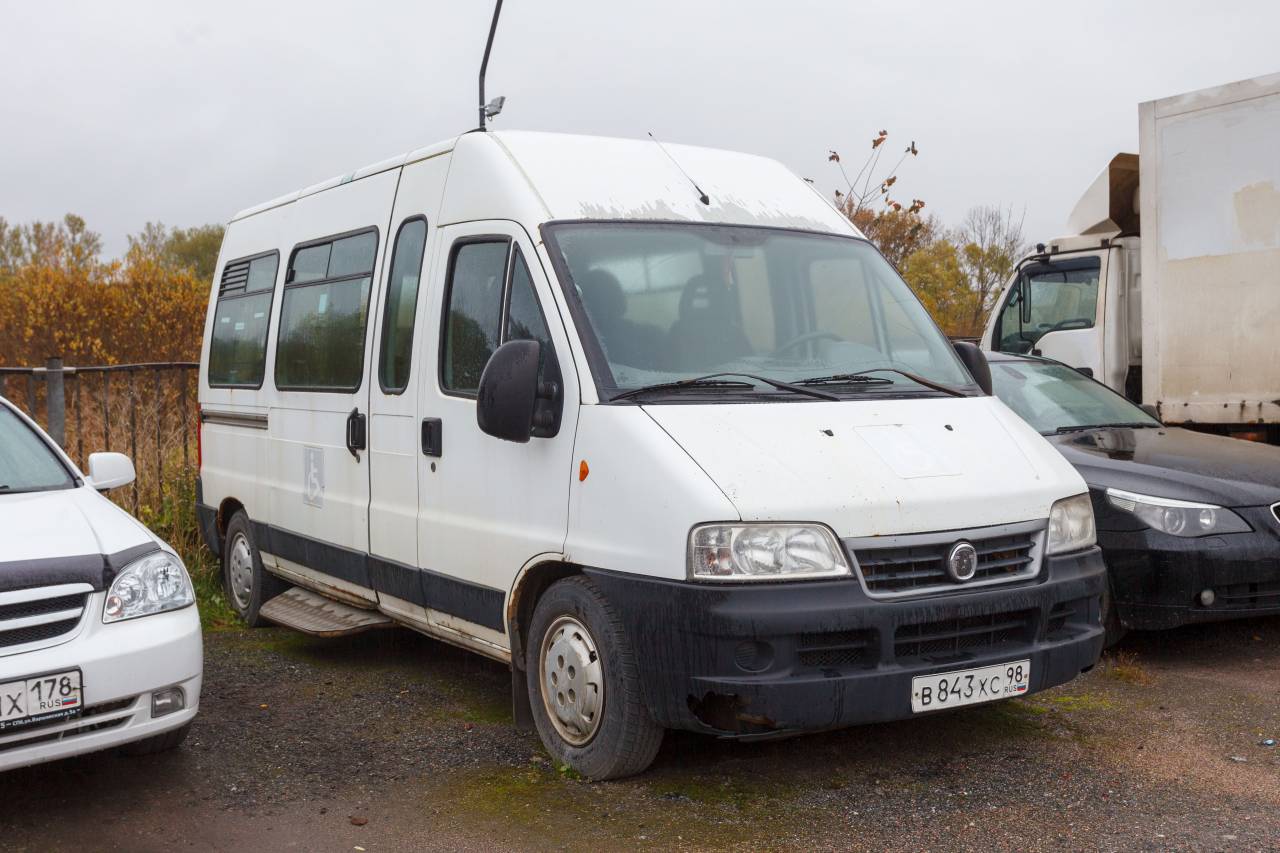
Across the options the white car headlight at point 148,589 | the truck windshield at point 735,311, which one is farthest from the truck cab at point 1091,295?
the white car headlight at point 148,589

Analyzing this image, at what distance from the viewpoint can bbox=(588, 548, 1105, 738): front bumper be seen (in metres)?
4.09

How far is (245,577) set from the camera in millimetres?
7738

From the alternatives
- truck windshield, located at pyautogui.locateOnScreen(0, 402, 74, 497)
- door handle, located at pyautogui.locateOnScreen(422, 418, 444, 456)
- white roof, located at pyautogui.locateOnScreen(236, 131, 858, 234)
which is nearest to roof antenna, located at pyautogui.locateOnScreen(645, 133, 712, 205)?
white roof, located at pyautogui.locateOnScreen(236, 131, 858, 234)

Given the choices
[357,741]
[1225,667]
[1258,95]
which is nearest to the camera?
[357,741]

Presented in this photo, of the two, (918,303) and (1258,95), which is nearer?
(918,303)

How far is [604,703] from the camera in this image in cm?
449

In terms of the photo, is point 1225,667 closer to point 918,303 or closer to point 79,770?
point 918,303

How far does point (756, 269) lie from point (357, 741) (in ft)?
8.36

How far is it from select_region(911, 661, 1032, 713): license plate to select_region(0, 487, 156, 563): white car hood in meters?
2.87

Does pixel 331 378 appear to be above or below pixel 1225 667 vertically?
above

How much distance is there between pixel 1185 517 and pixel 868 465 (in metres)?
2.47

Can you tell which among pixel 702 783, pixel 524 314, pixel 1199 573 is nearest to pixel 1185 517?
pixel 1199 573

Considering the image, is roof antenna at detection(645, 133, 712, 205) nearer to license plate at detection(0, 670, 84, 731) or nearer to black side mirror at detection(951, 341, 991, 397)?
black side mirror at detection(951, 341, 991, 397)

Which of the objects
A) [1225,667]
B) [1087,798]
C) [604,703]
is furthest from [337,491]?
[1225,667]
